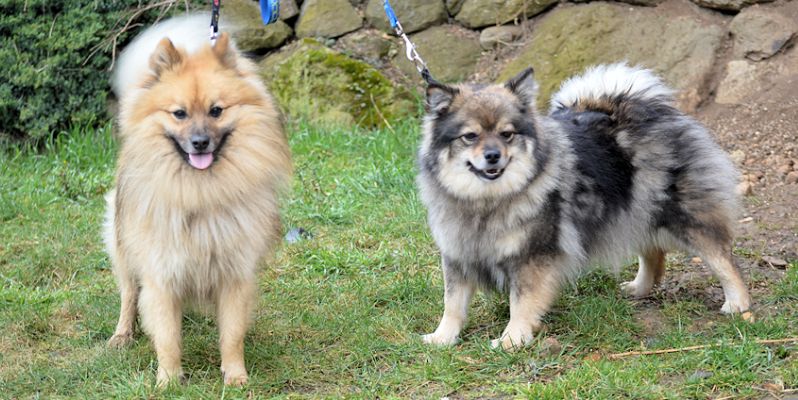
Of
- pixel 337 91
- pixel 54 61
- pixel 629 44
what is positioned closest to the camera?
pixel 629 44

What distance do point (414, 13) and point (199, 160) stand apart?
4874 millimetres

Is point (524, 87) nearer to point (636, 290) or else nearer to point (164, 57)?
point (636, 290)

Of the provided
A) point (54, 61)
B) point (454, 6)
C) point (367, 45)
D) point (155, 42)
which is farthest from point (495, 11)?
point (155, 42)

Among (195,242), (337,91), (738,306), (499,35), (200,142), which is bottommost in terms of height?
(337,91)

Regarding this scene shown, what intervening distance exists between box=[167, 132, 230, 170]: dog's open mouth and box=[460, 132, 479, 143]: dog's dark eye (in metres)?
1.02

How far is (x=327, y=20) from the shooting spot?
8.09 meters

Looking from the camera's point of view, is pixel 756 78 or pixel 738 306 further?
pixel 756 78

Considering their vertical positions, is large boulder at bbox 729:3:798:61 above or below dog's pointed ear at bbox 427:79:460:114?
below

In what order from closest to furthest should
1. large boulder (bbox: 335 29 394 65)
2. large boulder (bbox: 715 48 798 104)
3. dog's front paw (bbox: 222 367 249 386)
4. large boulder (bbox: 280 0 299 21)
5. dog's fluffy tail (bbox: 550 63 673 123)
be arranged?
dog's front paw (bbox: 222 367 249 386) → dog's fluffy tail (bbox: 550 63 673 123) → large boulder (bbox: 715 48 798 104) → large boulder (bbox: 335 29 394 65) → large boulder (bbox: 280 0 299 21)

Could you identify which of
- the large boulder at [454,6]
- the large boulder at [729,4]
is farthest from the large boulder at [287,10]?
the large boulder at [729,4]

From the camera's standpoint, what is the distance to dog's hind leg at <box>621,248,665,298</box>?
184 inches

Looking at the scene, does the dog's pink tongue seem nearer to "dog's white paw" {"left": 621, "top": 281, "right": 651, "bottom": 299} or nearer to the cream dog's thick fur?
the cream dog's thick fur

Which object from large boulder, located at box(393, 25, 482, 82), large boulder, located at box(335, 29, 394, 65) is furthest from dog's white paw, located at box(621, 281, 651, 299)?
large boulder, located at box(335, 29, 394, 65)

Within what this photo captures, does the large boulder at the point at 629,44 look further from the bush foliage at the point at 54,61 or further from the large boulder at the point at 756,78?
the bush foliage at the point at 54,61
